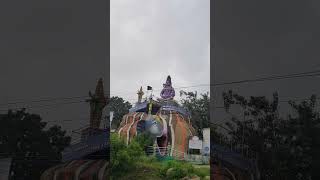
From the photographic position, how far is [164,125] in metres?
16.2

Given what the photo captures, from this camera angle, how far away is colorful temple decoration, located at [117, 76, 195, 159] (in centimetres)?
1586

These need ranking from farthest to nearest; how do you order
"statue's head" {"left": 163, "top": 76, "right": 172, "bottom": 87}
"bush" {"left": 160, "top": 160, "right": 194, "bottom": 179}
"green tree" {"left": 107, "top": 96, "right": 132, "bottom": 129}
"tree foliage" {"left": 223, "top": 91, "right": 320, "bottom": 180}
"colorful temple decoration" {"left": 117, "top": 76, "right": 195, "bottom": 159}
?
"green tree" {"left": 107, "top": 96, "right": 132, "bottom": 129}
"statue's head" {"left": 163, "top": 76, "right": 172, "bottom": 87}
"colorful temple decoration" {"left": 117, "top": 76, "right": 195, "bottom": 159}
"bush" {"left": 160, "top": 160, "right": 194, "bottom": 179}
"tree foliage" {"left": 223, "top": 91, "right": 320, "bottom": 180}

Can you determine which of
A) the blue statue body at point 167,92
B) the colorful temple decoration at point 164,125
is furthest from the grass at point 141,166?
the blue statue body at point 167,92

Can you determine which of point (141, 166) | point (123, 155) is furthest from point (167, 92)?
point (123, 155)

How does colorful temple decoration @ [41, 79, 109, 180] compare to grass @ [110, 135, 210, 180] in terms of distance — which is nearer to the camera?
colorful temple decoration @ [41, 79, 109, 180]

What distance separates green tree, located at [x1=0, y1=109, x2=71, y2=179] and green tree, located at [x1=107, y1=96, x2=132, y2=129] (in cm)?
1106

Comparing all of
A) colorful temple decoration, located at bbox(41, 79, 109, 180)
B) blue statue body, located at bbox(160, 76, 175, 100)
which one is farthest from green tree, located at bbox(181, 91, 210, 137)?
colorful temple decoration, located at bbox(41, 79, 109, 180)

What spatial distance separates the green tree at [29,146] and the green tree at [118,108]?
11062 millimetres

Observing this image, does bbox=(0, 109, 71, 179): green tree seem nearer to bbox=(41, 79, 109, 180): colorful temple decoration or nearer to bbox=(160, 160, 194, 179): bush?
bbox=(41, 79, 109, 180): colorful temple decoration

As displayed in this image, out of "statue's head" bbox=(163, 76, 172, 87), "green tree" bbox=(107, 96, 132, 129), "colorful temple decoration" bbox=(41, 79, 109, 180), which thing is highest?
"statue's head" bbox=(163, 76, 172, 87)

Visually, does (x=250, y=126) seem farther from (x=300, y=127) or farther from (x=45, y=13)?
(x=45, y=13)

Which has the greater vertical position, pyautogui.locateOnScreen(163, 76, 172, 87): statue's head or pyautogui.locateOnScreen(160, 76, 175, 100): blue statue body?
pyautogui.locateOnScreen(163, 76, 172, 87): statue's head

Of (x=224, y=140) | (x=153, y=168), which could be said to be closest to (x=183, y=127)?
(x=153, y=168)

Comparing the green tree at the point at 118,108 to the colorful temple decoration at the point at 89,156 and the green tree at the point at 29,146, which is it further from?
the green tree at the point at 29,146
